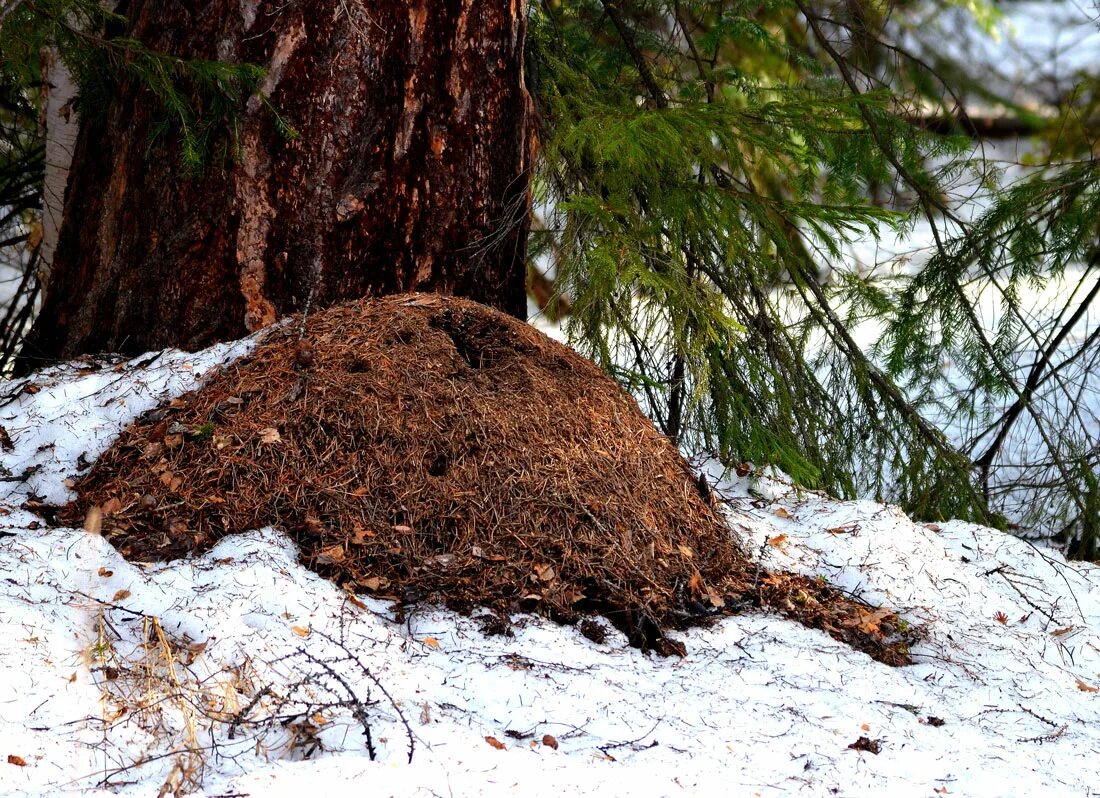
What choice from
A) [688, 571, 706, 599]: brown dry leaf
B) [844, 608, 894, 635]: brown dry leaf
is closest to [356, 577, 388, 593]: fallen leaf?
[688, 571, 706, 599]: brown dry leaf

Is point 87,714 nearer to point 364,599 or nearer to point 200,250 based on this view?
point 364,599

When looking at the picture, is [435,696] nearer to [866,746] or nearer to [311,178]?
[866,746]

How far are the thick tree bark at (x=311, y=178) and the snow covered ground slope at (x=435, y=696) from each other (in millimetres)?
850

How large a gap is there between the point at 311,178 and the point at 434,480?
1.58 m

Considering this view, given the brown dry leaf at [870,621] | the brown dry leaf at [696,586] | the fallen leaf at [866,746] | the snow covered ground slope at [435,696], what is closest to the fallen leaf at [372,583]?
the snow covered ground slope at [435,696]

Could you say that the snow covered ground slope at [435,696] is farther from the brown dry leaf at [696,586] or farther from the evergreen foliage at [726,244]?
the evergreen foliage at [726,244]

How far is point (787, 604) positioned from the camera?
3.67 meters

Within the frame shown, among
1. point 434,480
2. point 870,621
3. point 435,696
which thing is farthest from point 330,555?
point 870,621

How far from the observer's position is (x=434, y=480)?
3.56m

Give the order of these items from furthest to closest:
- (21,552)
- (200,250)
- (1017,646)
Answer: (200,250) → (1017,646) → (21,552)

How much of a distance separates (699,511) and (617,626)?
830mm

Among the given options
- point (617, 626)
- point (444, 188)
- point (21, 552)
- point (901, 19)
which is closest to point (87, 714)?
point (21, 552)

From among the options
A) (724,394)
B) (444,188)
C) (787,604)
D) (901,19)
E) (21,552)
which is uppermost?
(901,19)

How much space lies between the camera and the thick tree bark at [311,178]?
14.0 ft
